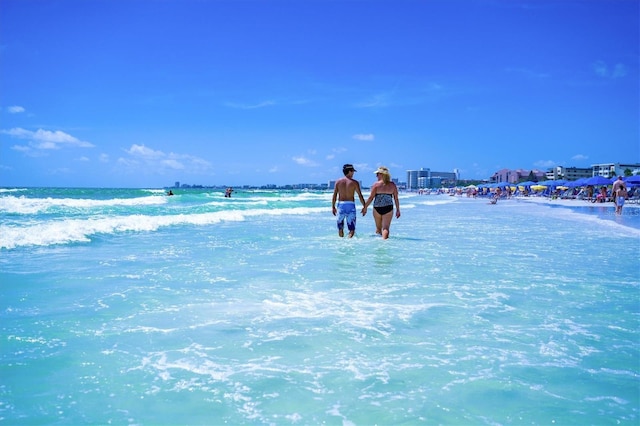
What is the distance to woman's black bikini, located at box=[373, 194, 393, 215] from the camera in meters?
10.6

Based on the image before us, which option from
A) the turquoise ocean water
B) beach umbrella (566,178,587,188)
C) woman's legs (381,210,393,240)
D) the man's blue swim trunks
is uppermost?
beach umbrella (566,178,587,188)

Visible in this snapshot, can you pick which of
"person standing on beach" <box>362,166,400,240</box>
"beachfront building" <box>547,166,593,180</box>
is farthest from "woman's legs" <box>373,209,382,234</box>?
"beachfront building" <box>547,166,593,180</box>

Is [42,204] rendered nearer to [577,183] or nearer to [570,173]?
[577,183]

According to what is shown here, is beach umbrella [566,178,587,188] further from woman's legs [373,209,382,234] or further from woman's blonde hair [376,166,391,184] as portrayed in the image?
woman's blonde hair [376,166,391,184]

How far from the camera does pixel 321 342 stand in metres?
3.71

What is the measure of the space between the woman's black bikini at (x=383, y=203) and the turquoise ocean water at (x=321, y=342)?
3.13 m

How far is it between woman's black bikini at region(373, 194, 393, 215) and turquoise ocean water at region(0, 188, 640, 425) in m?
3.13

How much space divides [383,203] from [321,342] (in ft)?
23.7

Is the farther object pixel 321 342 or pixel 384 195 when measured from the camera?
pixel 384 195

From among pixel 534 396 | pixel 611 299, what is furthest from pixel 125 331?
pixel 611 299

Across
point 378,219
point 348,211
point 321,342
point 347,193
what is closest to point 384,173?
point 347,193

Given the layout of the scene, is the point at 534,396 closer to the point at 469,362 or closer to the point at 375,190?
the point at 469,362

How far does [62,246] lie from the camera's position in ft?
31.9

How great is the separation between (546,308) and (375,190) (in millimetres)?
6108
